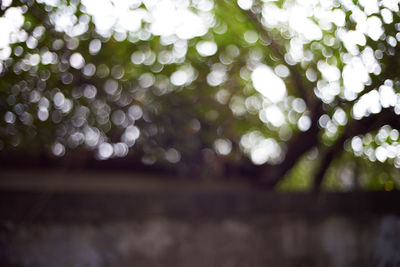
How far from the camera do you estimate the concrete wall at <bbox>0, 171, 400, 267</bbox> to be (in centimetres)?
267

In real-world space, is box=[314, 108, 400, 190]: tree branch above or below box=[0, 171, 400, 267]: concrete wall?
above

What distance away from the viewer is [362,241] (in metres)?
3.24

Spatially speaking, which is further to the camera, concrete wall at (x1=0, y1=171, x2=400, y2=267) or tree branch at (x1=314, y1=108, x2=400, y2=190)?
tree branch at (x1=314, y1=108, x2=400, y2=190)

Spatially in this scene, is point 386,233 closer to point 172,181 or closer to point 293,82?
point 293,82

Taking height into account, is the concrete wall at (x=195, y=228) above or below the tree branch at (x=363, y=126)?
below

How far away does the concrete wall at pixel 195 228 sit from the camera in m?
2.67

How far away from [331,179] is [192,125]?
249 cm

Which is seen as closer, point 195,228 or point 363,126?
point 195,228

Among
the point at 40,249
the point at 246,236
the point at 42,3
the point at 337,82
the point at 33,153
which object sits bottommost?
the point at 33,153

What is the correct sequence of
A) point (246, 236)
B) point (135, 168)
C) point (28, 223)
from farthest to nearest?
1. point (135, 168)
2. point (246, 236)
3. point (28, 223)

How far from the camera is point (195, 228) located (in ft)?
9.68

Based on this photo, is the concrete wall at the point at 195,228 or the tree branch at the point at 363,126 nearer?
the concrete wall at the point at 195,228

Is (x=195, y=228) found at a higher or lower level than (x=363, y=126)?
lower

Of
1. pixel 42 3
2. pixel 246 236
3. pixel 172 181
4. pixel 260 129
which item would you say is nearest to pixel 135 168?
pixel 172 181
